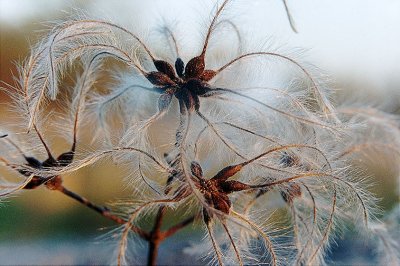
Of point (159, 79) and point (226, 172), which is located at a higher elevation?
point (159, 79)

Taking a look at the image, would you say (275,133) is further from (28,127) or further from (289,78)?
(28,127)

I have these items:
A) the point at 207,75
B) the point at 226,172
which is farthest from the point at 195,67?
the point at 226,172

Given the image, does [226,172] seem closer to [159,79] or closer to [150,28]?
[159,79]

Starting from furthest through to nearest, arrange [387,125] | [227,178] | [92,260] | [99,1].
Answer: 1. [92,260]
2. [387,125]
3. [99,1]
4. [227,178]

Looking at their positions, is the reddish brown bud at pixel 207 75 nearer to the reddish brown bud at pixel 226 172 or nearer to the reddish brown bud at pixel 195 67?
the reddish brown bud at pixel 195 67

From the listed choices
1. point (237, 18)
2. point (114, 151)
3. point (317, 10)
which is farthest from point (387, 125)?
point (114, 151)

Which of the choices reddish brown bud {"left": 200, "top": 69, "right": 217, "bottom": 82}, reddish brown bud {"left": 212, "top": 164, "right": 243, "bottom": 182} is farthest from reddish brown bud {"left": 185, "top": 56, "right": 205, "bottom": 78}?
reddish brown bud {"left": 212, "top": 164, "right": 243, "bottom": 182}

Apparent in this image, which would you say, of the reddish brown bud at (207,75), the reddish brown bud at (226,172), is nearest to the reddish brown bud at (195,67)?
the reddish brown bud at (207,75)

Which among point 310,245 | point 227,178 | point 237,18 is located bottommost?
point 310,245
